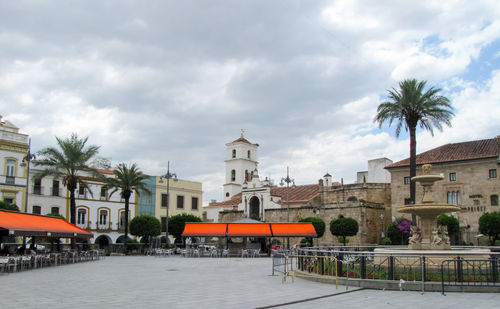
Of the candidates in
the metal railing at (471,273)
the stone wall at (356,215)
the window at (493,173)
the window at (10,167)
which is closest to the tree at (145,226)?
the window at (10,167)

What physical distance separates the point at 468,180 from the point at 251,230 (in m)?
20.8

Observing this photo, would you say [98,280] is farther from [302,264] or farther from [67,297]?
[302,264]

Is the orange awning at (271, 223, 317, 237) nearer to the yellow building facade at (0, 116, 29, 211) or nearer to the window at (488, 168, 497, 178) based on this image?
the window at (488, 168, 497, 178)

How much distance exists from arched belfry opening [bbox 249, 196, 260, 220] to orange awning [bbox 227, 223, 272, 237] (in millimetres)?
20949

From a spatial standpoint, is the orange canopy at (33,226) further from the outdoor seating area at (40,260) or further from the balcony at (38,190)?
the balcony at (38,190)

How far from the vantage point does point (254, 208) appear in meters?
60.2

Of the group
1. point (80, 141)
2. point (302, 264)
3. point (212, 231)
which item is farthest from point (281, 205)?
point (302, 264)

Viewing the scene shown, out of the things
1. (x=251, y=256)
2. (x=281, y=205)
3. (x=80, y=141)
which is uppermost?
(x=80, y=141)

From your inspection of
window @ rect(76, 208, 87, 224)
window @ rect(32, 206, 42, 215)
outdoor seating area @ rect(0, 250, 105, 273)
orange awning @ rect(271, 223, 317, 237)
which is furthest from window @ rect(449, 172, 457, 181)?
window @ rect(32, 206, 42, 215)

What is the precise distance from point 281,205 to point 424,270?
43625mm

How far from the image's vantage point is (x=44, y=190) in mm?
46156

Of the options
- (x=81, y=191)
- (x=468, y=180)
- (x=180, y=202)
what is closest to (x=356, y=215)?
(x=468, y=180)

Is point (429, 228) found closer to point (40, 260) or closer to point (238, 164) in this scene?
point (40, 260)

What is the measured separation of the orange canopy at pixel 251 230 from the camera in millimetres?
37681
